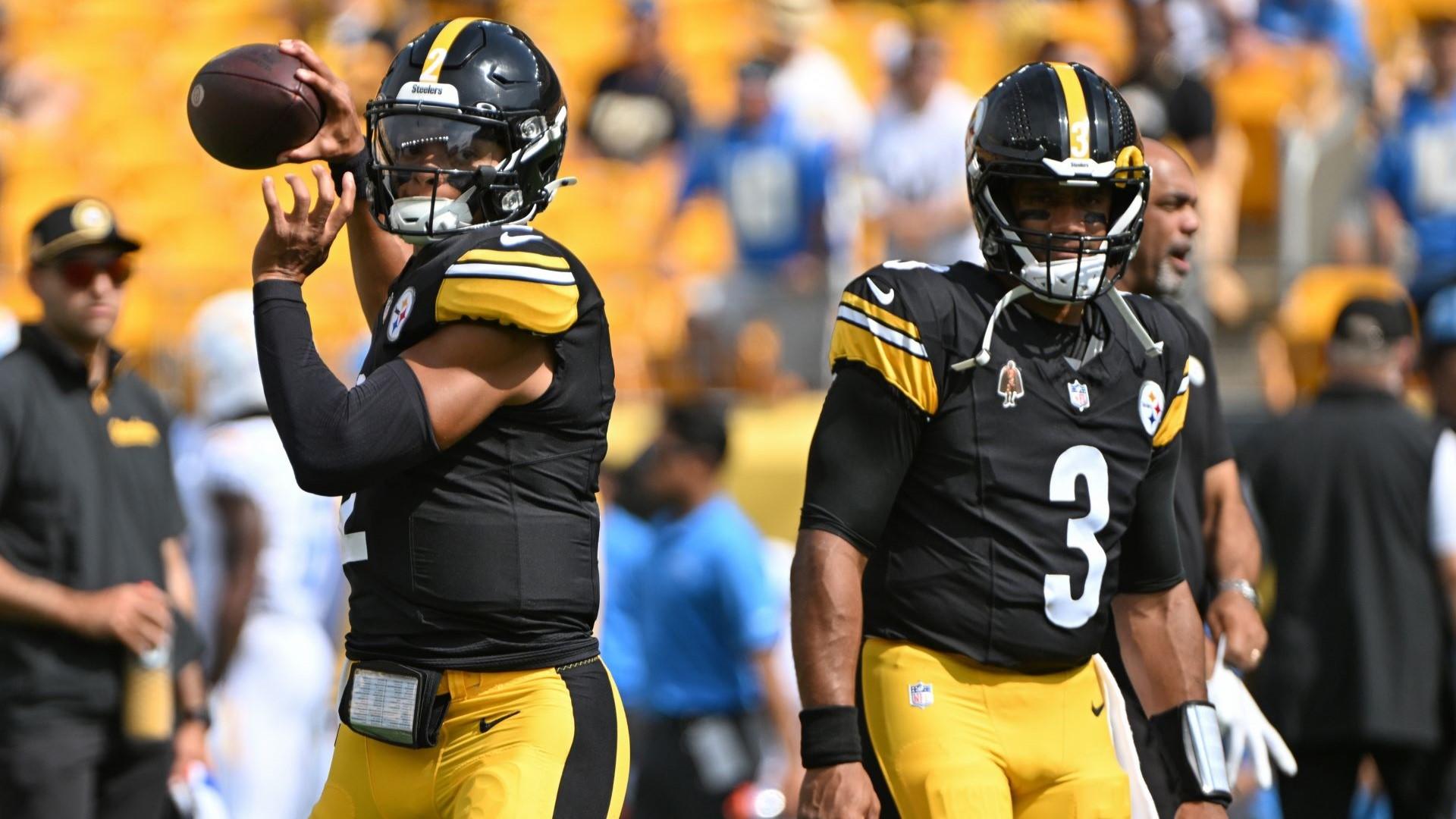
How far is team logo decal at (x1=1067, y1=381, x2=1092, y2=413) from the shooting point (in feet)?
12.8

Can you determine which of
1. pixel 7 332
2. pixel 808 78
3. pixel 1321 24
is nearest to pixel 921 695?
pixel 7 332

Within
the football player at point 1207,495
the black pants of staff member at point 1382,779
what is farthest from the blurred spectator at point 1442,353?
the football player at point 1207,495

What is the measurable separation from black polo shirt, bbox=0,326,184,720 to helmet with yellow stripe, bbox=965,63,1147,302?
9.93 ft

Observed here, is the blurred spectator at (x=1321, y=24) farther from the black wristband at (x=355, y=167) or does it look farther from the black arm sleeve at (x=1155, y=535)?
the black wristband at (x=355, y=167)

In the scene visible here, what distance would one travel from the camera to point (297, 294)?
3.49m

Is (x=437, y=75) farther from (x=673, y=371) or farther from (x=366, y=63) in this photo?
(x=366, y=63)

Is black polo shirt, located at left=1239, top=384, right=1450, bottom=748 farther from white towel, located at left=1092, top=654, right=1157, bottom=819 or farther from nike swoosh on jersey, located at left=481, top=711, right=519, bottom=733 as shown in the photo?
nike swoosh on jersey, located at left=481, top=711, right=519, bottom=733

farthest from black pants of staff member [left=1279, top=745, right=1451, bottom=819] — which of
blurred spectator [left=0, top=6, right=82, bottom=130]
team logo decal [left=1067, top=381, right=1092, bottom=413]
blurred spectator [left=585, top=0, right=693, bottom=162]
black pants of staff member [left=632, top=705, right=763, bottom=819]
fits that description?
blurred spectator [left=0, top=6, right=82, bottom=130]

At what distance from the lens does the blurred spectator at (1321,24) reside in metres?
11.6

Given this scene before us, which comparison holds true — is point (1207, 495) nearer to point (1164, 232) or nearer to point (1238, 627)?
point (1238, 627)

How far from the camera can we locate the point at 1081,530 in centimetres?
391

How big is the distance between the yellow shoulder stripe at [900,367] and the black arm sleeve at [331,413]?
0.85 m

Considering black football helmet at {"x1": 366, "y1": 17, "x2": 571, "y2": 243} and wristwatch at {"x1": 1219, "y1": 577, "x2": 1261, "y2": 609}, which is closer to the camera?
black football helmet at {"x1": 366, "y1": 17, "x2": 571, "y2": 243}

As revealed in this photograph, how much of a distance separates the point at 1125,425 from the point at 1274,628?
3.27 m
